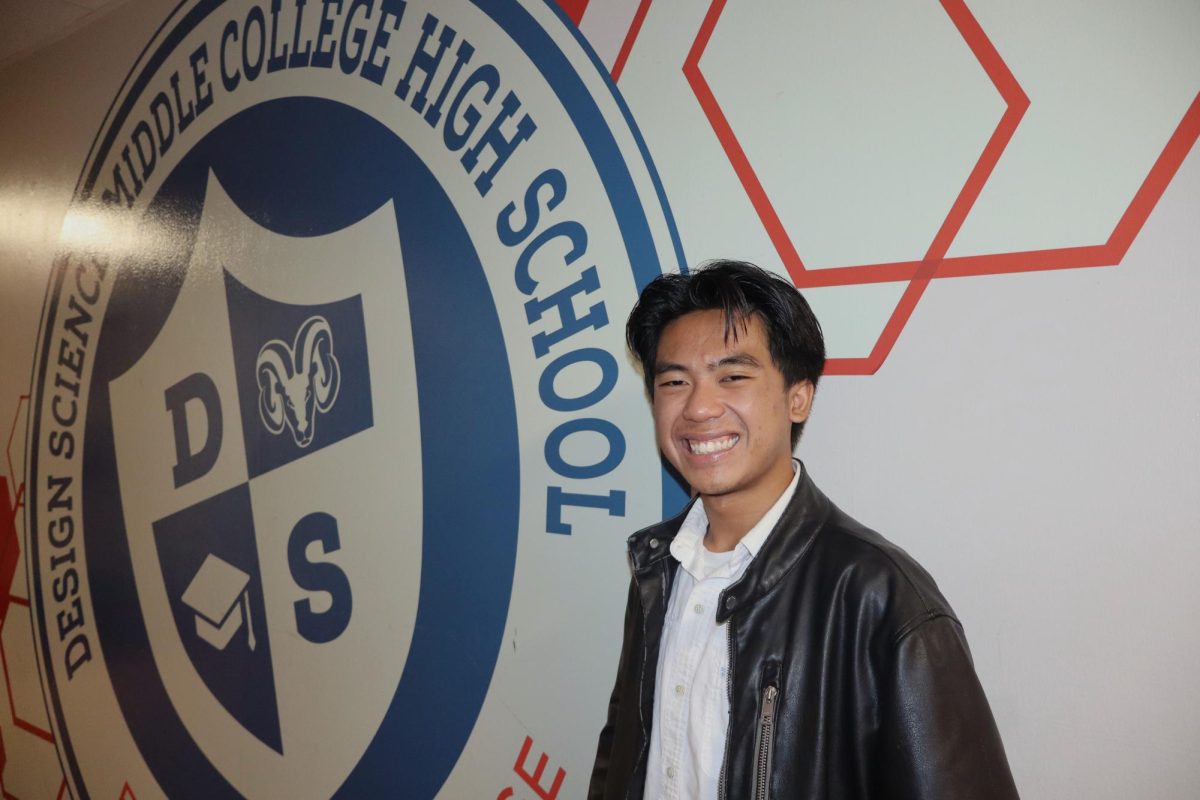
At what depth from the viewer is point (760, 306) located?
1.03 m

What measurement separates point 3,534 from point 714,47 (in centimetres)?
276

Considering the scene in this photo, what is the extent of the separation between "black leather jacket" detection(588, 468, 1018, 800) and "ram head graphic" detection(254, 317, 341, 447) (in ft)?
3.59

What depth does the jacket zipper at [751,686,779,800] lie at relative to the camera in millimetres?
881

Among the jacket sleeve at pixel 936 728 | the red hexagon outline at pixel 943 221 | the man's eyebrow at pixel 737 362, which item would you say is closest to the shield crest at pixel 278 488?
the red hexagon outline at pixel 943 221

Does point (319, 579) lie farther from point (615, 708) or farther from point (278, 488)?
point (615, 708)

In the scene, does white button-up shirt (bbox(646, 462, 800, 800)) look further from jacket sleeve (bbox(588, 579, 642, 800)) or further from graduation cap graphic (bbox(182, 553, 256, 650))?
graduation cap graphic (bbox(182, 553, 256, 650))

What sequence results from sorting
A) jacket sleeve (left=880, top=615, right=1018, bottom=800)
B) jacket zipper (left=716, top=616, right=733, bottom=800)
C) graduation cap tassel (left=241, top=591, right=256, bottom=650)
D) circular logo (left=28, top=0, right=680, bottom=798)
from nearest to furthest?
1. jacket sleeve (left=880, top=615, right=1018, bottom=800)
2. jacket zipper (left=716, top=616, right=733, bottom=800)
3. circular logo (left=28, top=0, right=680, bottom=798)
4. graduation cap tassel (left=241, top=591, right=256, bottom=650)

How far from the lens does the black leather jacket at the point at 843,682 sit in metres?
0.81

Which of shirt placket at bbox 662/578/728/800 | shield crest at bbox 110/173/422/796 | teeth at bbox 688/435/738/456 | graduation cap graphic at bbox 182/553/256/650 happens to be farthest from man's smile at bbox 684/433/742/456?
graduation cap graphic at bbox 182/553/256/650

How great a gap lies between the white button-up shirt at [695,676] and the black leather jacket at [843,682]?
0.03m

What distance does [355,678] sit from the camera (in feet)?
5.79

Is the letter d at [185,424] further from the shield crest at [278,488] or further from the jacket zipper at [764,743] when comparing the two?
the jacket zipper at [764,743]

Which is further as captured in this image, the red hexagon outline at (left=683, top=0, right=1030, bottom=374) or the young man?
the red hexagon outline at (left=683, top=0, right=1030, bottom=374)

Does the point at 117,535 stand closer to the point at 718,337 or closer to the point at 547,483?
the point at 547,483
